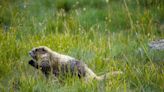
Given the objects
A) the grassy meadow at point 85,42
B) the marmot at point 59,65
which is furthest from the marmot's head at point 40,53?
the grassy meadow at point 85,42

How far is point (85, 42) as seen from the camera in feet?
20.9

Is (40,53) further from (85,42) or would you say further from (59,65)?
(85,42)

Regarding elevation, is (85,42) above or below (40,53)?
below

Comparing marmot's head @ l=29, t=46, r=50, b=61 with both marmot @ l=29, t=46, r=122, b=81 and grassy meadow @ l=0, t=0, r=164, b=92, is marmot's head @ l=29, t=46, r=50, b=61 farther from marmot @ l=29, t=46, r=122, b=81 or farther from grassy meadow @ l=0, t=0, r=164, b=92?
grassy meadow @ l=0, t=0, r=164, b=92

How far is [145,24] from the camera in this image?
7.62 meters

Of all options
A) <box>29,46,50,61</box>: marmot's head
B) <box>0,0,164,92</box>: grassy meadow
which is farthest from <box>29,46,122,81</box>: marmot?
<box>0,0,164,92</box>: grassy meadow

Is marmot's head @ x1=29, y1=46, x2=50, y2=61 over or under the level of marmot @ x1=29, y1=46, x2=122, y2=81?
over

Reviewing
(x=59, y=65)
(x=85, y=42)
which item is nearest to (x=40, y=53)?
(x=59, y=65)

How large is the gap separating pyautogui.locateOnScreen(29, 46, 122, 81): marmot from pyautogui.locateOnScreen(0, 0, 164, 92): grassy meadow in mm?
127

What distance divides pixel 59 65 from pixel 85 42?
172 cm

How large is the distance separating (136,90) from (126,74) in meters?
0.29

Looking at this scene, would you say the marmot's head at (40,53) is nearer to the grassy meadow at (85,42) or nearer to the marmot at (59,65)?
the marmot at (59,65)

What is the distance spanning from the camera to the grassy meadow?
15.0ft

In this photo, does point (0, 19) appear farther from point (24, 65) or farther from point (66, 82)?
point (66, 82)
